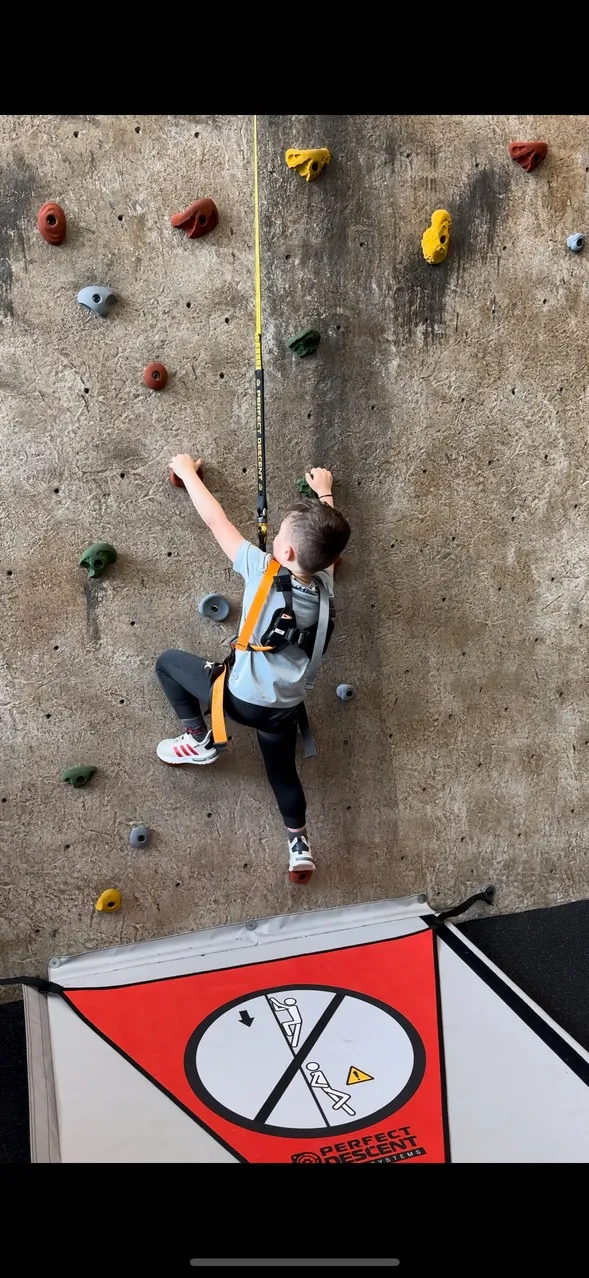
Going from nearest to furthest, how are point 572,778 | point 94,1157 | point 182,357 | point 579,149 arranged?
point 94,1157 < point 182,357 < point 579,149 < point 572,778

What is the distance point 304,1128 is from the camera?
2576 mm

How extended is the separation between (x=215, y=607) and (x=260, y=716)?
0.43m

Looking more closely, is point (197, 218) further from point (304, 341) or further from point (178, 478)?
point (178, 478)

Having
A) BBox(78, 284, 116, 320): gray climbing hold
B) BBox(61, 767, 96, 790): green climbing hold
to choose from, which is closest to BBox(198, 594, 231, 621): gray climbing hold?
BBox(61, 767, 96, 790): green climbing hold

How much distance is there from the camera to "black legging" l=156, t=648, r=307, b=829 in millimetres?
2885

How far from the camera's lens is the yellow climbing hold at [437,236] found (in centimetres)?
306

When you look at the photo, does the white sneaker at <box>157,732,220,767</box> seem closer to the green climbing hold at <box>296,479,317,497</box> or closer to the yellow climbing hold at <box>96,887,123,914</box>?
the yellow climbing hold at <box>96,887,123,914</box>

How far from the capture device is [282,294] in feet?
9.80

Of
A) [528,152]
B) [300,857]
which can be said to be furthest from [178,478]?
[528,152]

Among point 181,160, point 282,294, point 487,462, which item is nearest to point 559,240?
point 487,462

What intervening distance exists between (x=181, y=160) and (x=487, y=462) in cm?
146

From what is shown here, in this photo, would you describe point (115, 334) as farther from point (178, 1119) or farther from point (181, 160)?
point (178, 1119)

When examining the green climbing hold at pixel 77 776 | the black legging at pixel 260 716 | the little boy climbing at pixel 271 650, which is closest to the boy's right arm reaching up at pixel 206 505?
the little boy climbing at pixel 271 650

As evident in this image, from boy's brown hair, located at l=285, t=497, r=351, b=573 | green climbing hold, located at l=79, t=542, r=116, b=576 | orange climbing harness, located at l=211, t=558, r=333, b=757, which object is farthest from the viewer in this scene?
green climbing hold, located at l=79, t=542, r=116, b=576
